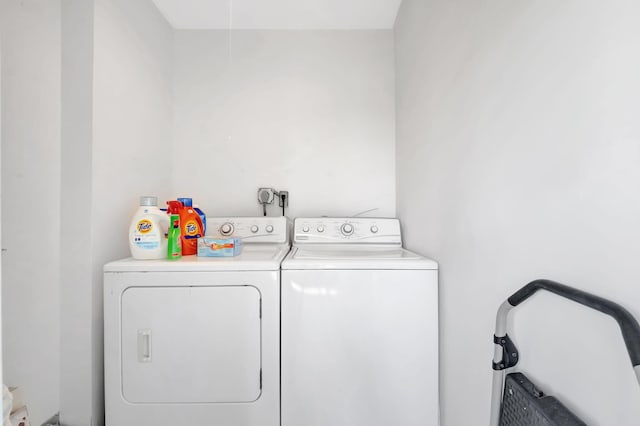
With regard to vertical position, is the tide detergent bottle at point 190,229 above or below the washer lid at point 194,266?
above

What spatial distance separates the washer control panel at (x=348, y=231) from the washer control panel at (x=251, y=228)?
108 millimetres

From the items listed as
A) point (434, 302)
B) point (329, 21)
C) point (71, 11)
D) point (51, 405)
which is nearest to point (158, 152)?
point (71, 11)

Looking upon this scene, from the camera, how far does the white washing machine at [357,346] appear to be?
3.95 ft

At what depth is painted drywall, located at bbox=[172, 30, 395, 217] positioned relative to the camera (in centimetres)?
210

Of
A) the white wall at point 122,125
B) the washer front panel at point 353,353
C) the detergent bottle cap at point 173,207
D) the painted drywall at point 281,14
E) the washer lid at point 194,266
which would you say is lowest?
the washer front panel at point 353,353

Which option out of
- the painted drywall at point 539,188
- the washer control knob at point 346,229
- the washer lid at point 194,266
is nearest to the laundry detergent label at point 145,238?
the washer lid at point 194,266

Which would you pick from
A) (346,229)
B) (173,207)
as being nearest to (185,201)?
(173,207)

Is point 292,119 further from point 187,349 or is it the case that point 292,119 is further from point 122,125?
point 187,349

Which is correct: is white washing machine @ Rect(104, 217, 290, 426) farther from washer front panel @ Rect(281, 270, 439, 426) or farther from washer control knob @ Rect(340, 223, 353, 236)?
washer control knob @ Rect(340, 223, 353, 236)

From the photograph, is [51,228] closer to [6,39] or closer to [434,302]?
[6,39]

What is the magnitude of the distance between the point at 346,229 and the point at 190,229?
967 mm

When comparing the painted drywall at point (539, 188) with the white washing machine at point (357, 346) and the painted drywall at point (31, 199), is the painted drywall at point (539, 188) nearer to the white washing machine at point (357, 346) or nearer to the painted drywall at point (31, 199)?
the white washing machine at point (357, 346)

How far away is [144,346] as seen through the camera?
1.19 m

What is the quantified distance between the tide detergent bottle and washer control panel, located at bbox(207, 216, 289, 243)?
0.26 meters
